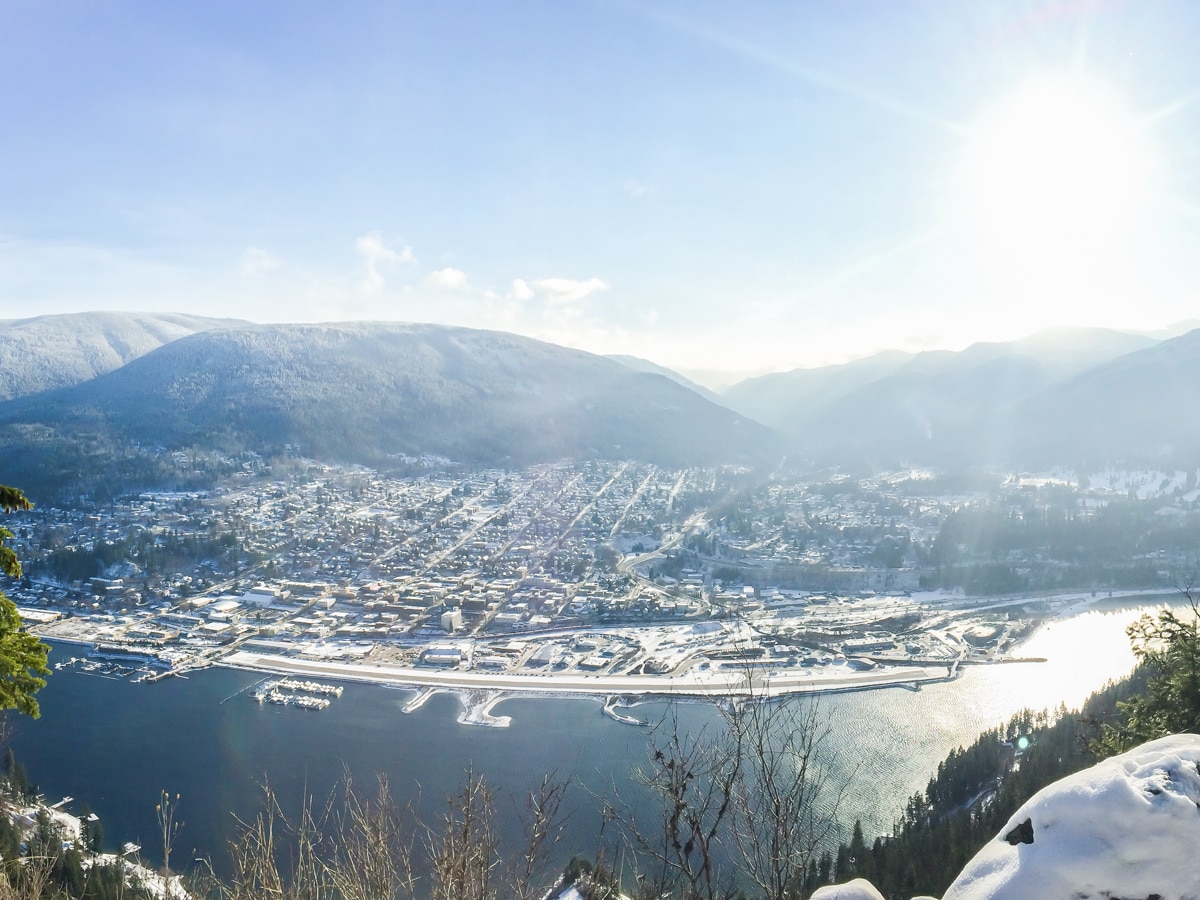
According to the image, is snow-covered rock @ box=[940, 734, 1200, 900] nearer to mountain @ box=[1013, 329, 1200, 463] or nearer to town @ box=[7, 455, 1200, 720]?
town @ box=[7, 455, 1200, 720]

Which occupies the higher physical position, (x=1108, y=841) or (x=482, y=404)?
(x=482, y=404)

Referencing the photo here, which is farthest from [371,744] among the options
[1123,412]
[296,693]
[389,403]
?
[1123,412]

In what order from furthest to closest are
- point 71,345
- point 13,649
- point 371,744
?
point 71,345
point 371,744
point 13,649

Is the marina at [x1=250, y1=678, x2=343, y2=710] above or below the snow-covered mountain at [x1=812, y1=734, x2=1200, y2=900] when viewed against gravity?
below

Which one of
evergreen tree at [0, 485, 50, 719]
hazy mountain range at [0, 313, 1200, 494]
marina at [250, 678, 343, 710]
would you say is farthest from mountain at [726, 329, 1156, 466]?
evergreen tree at [0, 485, 50, 719]

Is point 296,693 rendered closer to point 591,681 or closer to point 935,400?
point 591,681

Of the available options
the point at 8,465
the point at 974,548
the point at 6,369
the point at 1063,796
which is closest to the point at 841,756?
the point at 1063,796

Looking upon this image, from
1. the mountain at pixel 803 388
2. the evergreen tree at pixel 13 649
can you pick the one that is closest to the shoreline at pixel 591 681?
the evergreen tree at pixel 13 649
